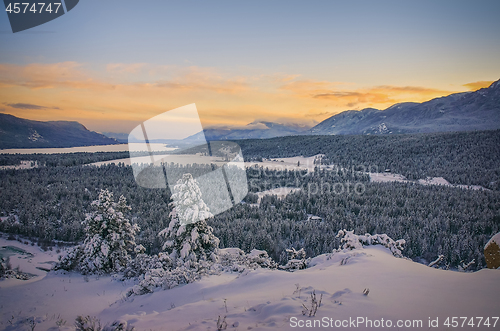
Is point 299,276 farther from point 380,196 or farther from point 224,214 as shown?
point 380,196

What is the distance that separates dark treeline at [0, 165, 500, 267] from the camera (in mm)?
21547

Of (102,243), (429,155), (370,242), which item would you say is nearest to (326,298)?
(370,242)

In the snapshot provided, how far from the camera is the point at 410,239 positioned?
2188cm

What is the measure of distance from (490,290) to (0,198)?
40.7 meters

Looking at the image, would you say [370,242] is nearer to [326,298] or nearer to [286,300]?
[326,298]

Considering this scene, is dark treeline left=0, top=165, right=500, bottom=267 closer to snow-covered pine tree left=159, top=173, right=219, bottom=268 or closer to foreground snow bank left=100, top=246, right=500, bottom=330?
snow-covered pine tree left=159, top=173, right=219, bottom=268

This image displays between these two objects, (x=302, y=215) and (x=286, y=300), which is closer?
(x=286, y=300)

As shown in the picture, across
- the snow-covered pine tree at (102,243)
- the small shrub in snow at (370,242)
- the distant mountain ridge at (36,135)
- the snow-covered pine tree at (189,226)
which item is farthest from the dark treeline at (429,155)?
the distant mountain ridge at (36,135)

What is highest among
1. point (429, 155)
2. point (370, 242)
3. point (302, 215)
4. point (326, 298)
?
point (326, 298)

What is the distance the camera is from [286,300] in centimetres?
587

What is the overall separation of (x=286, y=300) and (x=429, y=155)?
240 feet

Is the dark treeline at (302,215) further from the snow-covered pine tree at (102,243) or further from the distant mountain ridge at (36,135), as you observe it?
the distant mountain ridge at (36,135)

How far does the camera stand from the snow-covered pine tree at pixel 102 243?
45.9 ft

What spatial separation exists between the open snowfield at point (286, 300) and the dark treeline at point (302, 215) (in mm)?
7055
